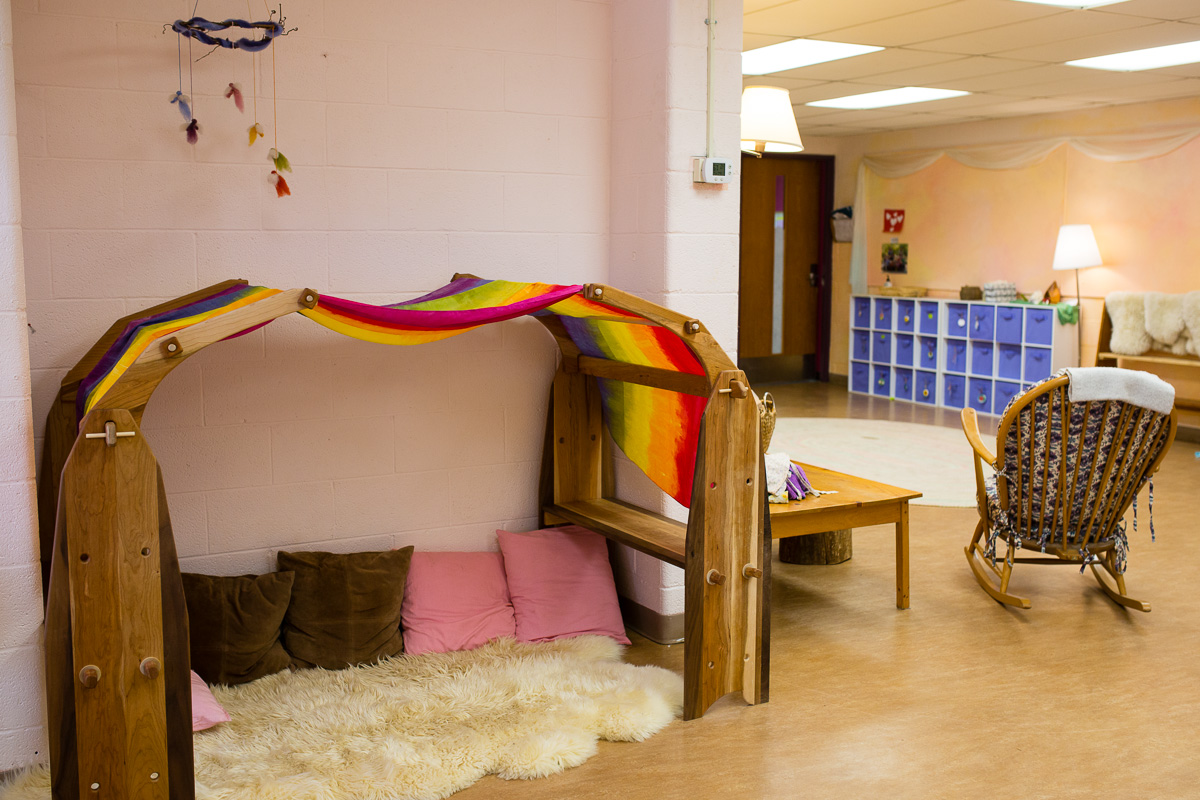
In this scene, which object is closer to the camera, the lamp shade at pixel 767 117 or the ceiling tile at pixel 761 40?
the lamp shade at pixel 767 117

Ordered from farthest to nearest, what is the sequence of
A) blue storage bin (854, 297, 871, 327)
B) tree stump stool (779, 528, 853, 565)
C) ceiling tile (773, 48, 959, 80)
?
1. blue storage bin (854, 297, 871, 327)
2. ceiling tile (773, 48, 959, 80)
3. tree stump stool (779, 528, 853, 565)

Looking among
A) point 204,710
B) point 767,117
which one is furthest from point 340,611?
point 767,117

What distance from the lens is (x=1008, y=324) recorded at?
8.12 meters

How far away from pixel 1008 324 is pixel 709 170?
5568 mm

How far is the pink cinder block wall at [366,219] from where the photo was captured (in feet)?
9.43

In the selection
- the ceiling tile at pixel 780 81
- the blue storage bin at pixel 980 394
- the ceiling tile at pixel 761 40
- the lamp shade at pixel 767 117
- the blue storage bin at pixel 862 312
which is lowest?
the blue storage bin at pixel 980 394

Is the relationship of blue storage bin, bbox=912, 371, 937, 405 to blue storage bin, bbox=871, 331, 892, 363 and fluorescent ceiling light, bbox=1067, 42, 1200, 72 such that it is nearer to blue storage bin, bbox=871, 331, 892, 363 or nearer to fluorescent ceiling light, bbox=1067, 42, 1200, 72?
blue storage bin, bbox=871, 331, 892, 363

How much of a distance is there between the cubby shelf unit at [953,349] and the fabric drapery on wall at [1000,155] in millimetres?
664

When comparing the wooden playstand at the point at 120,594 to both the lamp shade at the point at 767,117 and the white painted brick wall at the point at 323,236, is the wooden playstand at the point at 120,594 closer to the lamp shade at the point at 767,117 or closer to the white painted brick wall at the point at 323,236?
the white painted brick wall at the point at 323,236

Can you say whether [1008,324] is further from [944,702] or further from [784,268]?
[944,702]

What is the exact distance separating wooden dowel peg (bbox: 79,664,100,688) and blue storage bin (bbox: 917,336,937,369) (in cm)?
770

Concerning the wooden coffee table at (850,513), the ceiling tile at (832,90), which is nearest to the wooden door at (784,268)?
the ceiling tile at (832,90)

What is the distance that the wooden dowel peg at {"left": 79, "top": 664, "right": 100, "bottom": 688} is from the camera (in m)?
2.20

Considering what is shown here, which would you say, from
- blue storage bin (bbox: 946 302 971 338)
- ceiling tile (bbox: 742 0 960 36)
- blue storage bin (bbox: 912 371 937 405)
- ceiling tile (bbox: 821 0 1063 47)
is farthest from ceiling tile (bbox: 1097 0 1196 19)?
blue storage bin (bbox: 912 371 937 405)
